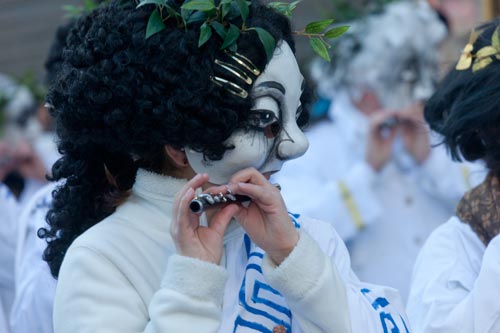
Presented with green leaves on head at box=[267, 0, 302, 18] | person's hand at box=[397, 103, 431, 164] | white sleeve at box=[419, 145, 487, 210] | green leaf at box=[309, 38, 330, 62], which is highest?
green leaves on head at box=[267, 0, 302, 18]

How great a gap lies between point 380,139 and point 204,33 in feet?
8.74

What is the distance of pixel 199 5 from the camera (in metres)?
1.79

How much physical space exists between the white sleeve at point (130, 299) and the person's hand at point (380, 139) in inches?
104

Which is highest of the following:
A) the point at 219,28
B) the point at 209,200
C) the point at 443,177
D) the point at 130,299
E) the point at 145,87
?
the point at 219,28

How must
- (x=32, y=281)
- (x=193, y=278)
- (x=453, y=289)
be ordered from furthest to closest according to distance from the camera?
(x=32, y=281), (x=453, y=289), (x=193, y=278)

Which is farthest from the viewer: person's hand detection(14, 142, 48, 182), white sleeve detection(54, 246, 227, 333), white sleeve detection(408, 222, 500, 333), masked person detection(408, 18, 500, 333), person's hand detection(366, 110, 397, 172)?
person's hand detection(14, 142, 48, 182)

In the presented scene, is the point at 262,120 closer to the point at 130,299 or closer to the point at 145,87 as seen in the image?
the point at 145,87

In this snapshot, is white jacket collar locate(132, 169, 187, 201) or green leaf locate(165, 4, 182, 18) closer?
green leaf locate(165, 4, 182, 18)

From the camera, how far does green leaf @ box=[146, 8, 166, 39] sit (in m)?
1.78

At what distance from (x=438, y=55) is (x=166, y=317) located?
10.5ft

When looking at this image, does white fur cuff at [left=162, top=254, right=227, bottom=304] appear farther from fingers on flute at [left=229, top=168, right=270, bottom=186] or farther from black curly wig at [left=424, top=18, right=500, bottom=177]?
black curly wig at [left=424, top=18, right=500, bottom=177]

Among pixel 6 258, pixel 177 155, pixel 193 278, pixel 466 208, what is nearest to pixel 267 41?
pixel 177 155

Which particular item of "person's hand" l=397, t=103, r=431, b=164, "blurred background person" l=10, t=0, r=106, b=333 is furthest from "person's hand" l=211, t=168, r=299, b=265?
"person's hand" l=397, t=103, r=431, b=164

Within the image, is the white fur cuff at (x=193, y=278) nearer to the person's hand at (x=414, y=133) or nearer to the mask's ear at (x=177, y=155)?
the mask's ear at (x=177, y=155)
